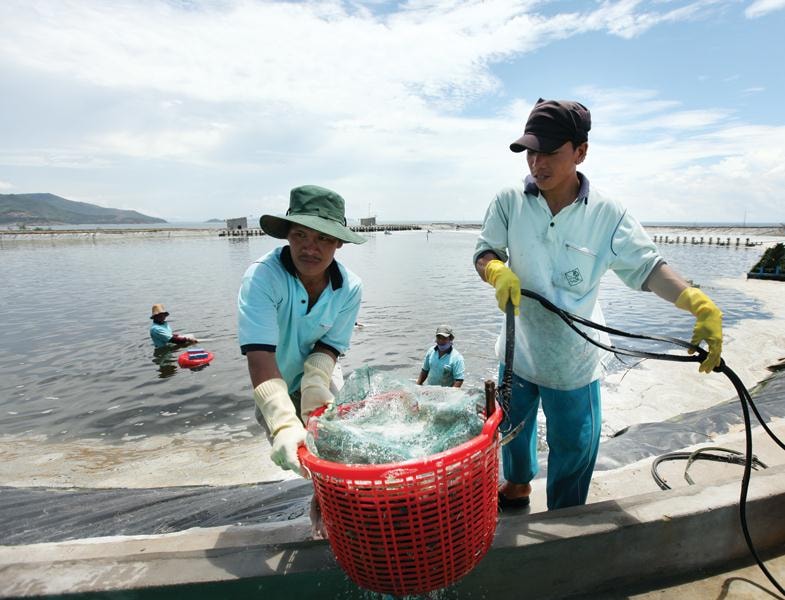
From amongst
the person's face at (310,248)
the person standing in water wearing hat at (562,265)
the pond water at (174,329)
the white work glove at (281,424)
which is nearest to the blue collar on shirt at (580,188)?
the person standing in water wearing hat at (562,265)

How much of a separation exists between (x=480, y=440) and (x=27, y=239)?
84.6m

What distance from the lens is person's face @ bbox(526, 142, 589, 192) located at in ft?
7.69

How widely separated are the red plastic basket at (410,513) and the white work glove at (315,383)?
799 mm

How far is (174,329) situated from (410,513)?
15389mm

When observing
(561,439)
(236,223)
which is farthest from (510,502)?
(236,223)

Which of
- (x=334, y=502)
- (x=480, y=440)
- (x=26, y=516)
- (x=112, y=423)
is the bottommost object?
(x=112, y=423)

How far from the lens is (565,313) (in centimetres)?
230

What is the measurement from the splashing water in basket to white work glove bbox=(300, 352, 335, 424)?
1.12 ft

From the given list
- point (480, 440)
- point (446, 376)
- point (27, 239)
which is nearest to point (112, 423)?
point (446, 376)

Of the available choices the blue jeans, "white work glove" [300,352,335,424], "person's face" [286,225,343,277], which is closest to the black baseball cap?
"person's face" [286,225,343,277]

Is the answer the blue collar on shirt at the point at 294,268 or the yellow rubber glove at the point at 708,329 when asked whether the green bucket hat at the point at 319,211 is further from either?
the yellow rubber glove at the point at 708,329

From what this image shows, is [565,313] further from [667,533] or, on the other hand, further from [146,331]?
[146,331]

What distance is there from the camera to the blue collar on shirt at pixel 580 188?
2434mm

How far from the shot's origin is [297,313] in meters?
2.55
